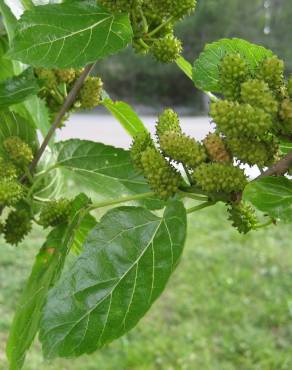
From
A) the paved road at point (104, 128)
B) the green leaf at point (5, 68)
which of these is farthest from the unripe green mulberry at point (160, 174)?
the paved road at point (104, 128)

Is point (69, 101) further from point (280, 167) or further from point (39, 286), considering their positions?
point (280, 167)

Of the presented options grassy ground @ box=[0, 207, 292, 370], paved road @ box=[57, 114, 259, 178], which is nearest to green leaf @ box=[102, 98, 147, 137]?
grassy ground @ box=[0, 207, 292, 370]

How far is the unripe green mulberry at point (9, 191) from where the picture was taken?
2.88ft

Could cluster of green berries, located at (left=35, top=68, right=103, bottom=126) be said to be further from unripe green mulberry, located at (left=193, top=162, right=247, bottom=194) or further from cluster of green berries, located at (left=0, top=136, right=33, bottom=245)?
unripe green mulberry, located at (left=193, top=162, right=247, bottom=194)

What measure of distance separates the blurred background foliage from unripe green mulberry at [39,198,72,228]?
10.0 m

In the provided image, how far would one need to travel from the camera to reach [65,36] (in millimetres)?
809

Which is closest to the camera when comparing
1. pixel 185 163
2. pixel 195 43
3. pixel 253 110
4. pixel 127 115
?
pixel 253 110

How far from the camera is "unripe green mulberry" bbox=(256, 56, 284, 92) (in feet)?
2.26

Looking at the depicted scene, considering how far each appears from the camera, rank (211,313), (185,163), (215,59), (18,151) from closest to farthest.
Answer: (185,163)
(215,59)
(18,151)
(211,313)

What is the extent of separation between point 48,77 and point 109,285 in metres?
0.39

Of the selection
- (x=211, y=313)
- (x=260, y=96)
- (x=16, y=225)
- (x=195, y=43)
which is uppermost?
(x=260, y=96)

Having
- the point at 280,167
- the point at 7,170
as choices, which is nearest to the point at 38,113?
the point at 7,170

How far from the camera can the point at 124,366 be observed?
3.01m

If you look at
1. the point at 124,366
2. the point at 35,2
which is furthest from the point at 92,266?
the point at 124,366
